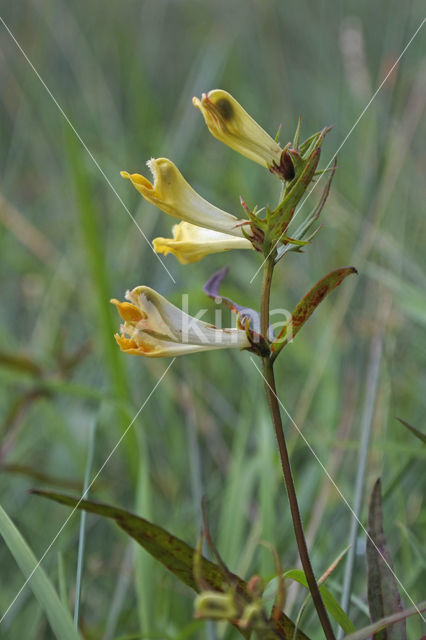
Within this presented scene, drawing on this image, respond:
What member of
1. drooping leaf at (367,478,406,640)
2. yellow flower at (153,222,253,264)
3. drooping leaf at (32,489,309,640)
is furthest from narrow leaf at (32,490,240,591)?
yellow flower at (153,222,253,264)

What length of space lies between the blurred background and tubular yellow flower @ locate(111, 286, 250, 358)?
0.80ft

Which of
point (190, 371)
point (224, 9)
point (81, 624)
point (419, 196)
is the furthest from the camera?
point (224, 9)

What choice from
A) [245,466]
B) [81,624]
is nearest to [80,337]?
[245,466]

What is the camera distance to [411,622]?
0.79 meters

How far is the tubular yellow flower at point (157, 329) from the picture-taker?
0.52 metres

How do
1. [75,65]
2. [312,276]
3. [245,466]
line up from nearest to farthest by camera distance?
[245,466], [312,276], [75,65]

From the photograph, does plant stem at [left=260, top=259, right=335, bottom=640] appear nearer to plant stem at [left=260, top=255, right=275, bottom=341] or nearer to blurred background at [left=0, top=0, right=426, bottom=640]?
plant stem at [left=260, top=255, right=275, bottom=341]

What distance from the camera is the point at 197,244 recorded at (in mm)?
565

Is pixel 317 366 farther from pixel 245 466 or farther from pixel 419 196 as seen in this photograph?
pixel 419 196

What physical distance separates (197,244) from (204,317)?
1.04 m

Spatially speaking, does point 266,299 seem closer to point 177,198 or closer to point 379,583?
point 177,198

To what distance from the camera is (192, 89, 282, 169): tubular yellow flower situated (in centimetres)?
51

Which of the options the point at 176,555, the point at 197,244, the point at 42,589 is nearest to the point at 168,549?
the point at 176,555

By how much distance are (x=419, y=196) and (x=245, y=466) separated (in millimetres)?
1035
